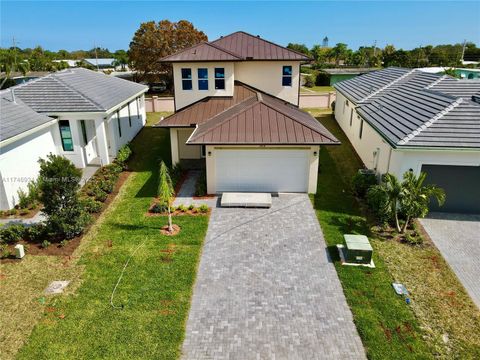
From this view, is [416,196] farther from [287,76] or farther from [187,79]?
[187,79]

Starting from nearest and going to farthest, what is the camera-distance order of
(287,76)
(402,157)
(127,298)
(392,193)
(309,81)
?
(127,298) < (392,193) < (402,157) < (287,76) < (309,81)

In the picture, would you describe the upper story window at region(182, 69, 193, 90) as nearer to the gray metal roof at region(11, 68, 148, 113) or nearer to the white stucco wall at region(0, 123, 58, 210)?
the gray metal roof at region(11, 68, 148, 113)

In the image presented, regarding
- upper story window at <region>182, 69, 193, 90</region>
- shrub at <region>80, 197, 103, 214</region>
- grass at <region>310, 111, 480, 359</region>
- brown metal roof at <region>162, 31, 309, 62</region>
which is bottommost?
grass at <region>310, 111, 480, 359</region>

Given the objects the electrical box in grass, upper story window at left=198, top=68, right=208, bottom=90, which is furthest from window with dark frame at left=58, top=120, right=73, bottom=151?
the electrical box in grass

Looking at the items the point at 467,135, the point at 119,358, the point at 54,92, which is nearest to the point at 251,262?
the point at 119,358

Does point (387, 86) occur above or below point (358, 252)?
above

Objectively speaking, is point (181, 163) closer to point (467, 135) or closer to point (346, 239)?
point (346, 239)

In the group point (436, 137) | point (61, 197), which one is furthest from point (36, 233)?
point (436, 137)
